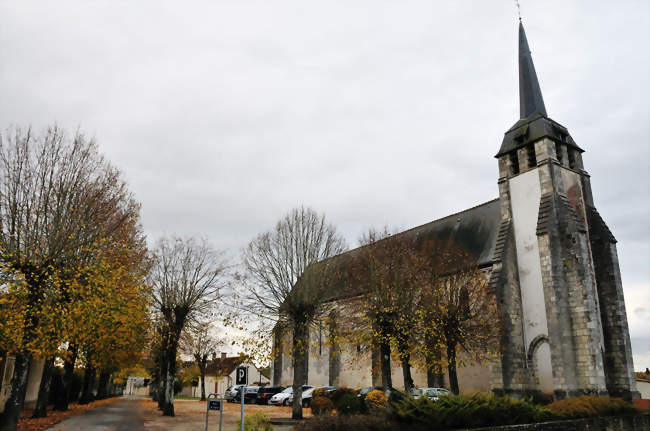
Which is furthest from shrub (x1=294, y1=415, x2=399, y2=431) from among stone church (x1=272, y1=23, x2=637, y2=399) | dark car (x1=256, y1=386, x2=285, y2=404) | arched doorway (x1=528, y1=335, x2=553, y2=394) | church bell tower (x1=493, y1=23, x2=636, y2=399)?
dark car (x1=256, y1=386, x2=285, y2=404)

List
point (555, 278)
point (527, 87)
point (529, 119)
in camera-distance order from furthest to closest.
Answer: point (527, 87), point (529, 119), point (555, 278)

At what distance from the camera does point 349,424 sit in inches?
375

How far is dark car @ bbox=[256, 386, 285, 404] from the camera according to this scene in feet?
107

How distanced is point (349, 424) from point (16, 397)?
9.75 meters

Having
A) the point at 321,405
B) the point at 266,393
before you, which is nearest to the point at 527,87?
the point at 321,405

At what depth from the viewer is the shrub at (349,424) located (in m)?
9.49

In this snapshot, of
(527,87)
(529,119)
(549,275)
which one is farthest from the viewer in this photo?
(527,87)

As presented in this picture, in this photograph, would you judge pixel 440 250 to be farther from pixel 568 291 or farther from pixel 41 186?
pixel 41 186

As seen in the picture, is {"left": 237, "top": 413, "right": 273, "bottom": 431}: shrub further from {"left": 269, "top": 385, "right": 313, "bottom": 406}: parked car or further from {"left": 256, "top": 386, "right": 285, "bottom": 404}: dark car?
{"left": 256, "top": 386, "right": 285, "bottom": 404}: dark car

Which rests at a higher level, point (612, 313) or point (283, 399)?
point (612, 313)

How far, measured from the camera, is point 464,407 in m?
10.3

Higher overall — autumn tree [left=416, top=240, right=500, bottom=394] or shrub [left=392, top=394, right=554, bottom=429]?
autumn tree [left=416, top=240, right=500, bottom=394]

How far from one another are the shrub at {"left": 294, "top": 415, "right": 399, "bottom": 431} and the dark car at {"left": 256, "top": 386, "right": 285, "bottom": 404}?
78.7 feet

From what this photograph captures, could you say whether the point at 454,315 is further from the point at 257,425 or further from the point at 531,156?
the point at 257,425
